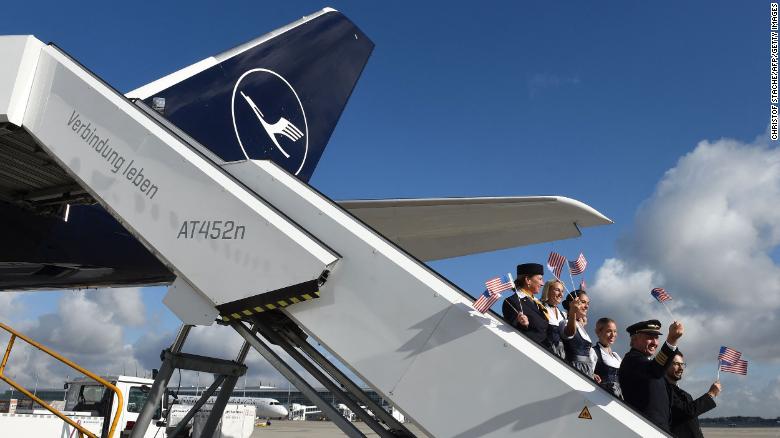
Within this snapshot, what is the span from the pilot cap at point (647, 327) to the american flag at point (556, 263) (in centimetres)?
78

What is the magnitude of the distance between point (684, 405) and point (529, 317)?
1.75m

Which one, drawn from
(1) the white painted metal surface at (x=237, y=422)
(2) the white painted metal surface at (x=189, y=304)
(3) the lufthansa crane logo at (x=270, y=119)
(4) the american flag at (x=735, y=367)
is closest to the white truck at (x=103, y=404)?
(1) the white painted metal surface at (x=237, y=422)

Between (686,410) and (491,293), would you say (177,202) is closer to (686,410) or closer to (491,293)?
(491,293)

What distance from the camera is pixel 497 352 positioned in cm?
363

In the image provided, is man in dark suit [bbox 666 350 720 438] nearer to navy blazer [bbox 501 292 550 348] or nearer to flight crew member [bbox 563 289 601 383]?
flight crew member [bbox 563 289 601 383]

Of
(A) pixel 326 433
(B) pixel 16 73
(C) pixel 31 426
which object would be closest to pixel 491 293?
(B) pixel 16 73

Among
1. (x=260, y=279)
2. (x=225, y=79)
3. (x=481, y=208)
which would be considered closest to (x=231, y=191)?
(x=260, y=279)

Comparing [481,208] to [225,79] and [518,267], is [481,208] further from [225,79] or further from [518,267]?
[225,79]

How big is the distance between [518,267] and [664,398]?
1487 millimetres

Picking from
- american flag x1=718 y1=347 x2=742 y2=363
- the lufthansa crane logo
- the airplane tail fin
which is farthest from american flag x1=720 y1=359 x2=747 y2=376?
the lufthansa crane logo

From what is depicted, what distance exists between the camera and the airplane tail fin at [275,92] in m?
8.87

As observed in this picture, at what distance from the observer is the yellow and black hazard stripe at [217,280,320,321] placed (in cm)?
412

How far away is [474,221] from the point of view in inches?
290

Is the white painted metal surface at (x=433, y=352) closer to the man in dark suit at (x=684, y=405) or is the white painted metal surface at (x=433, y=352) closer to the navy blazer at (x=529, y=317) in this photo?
the navy blazer at (x=529, y=317)
